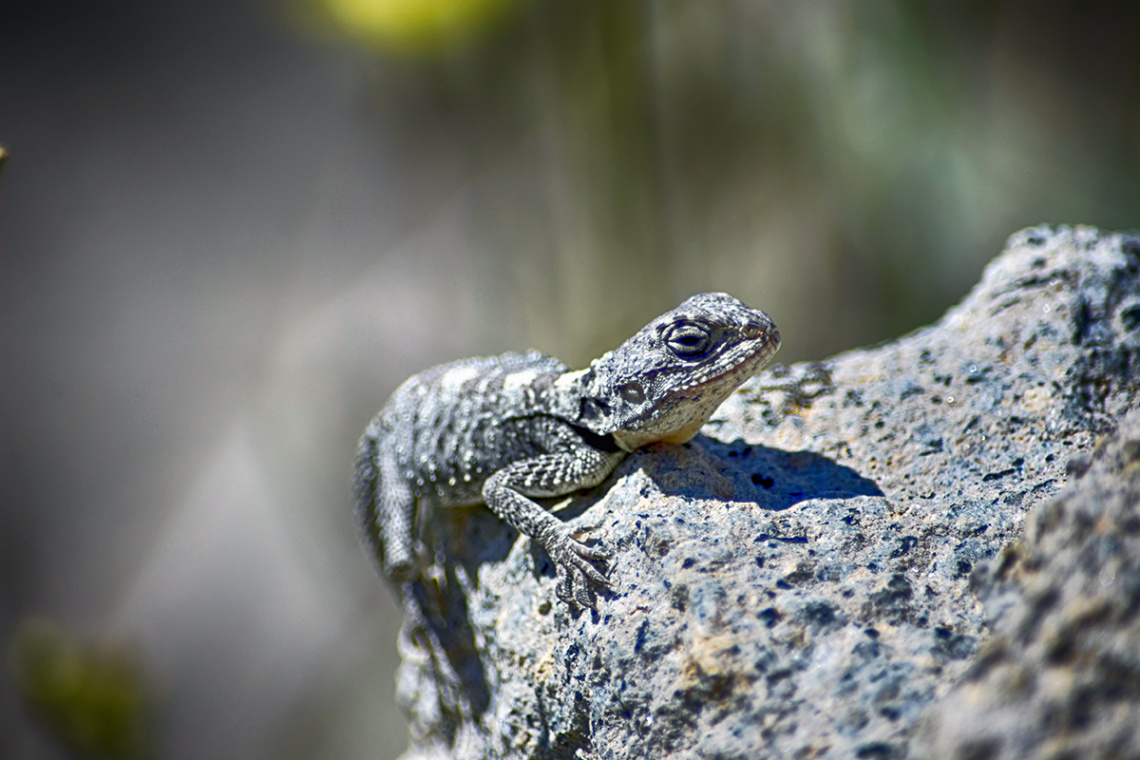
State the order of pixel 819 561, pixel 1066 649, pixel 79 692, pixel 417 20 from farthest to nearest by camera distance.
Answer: pixel 79 692 → pixel 417 20 → pixel 819 561 → pixel 1066 649

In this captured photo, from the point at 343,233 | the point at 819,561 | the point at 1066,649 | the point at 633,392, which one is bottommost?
the point at 1066,649

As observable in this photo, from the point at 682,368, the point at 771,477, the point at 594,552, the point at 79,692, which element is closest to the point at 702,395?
the point at 682,368

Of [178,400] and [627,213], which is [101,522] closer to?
[178,400]

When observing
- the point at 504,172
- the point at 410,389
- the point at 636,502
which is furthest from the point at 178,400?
the point at 636,502

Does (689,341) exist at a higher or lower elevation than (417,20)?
lower

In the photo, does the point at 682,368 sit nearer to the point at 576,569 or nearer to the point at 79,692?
the point at 576,569

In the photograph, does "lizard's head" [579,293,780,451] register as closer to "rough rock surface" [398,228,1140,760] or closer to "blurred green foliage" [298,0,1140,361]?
"rough rock surface" [398,228,1140,760]
